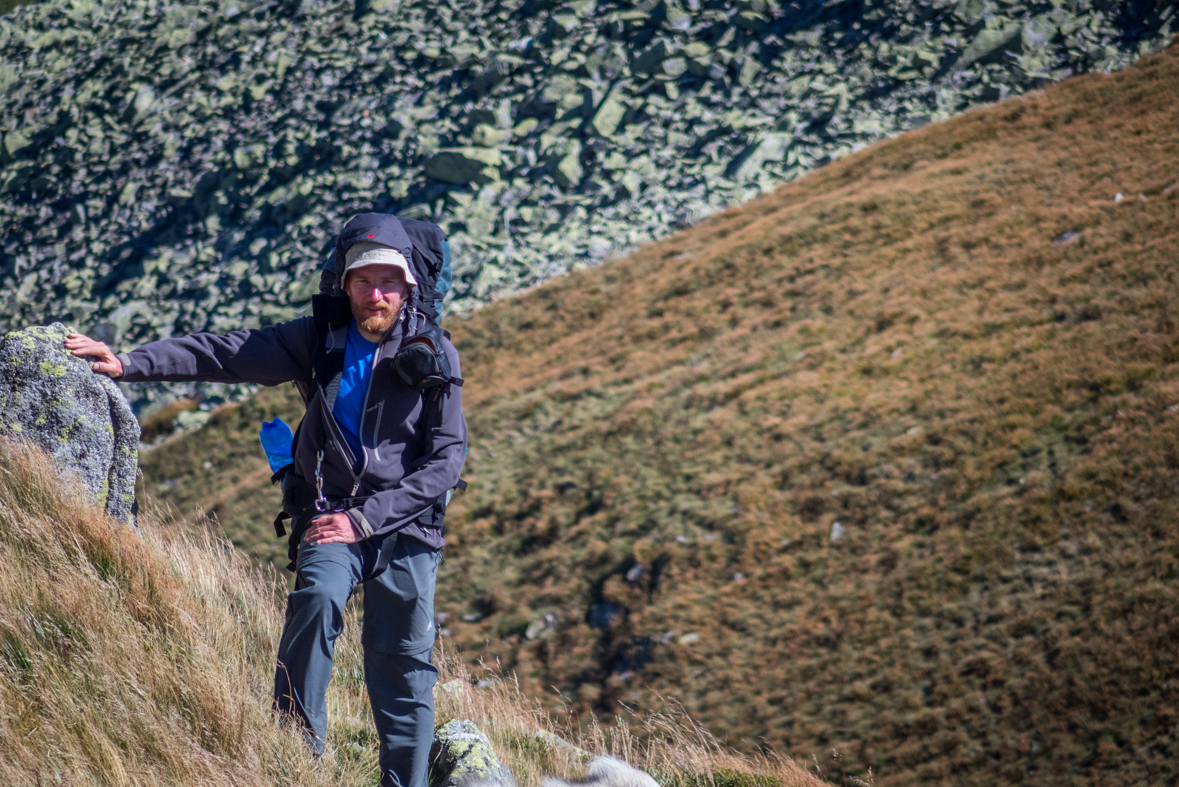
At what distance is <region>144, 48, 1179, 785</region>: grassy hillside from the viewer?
10.7 metres

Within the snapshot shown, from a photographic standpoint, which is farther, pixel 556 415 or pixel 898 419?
pixel 556 415

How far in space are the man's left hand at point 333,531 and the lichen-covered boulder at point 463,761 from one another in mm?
1598

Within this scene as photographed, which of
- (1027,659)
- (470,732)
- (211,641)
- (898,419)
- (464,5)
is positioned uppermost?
(211,641)

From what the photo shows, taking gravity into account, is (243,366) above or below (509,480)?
above

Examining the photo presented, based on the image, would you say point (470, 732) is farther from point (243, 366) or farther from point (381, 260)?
point (381, 260)

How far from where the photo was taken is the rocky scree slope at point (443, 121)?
3247 centimetres

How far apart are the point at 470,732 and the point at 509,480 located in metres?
16.5

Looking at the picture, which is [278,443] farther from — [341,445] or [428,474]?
[428,474]

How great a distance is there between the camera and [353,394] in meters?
3.70

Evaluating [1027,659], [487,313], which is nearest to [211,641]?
[1027,659]

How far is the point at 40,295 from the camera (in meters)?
36.8

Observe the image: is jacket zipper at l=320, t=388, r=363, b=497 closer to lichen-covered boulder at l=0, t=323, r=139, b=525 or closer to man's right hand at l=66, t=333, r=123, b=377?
man's right hand at l=66, t=333, r=123, b=377

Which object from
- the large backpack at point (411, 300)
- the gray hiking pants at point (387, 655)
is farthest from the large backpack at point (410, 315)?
the gray hiking pants at point (387, 655)

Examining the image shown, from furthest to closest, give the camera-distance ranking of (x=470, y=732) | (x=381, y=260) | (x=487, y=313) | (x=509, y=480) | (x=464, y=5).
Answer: (x=464, y=5), (x=487, y=313), (x=509, y=480), (x=470, y=732), (x=381, y=260)
